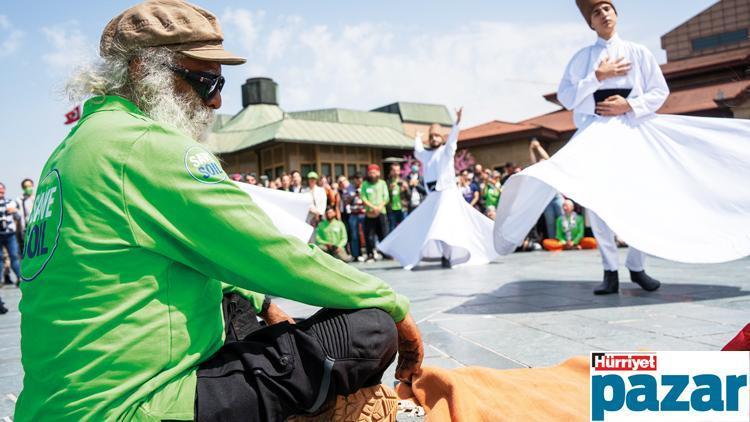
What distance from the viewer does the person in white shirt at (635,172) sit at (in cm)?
393

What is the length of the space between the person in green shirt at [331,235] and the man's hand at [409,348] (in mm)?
9590

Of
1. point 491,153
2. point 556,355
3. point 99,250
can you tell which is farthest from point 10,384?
point 491,153

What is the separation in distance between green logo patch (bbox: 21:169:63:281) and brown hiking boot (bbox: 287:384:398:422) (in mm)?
768

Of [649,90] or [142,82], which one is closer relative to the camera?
[142,82]

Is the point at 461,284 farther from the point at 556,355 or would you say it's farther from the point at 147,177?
the point at 147,177

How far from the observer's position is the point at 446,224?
27.7 ft

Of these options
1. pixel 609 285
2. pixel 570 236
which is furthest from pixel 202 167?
pixel 570 236

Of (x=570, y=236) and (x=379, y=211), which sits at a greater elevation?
(x=379, y=211)

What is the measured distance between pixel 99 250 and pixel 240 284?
Answer: 34 centimetres

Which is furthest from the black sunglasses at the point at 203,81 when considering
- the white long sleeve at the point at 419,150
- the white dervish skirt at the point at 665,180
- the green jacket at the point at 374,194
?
the green jacket at the point at 374,194

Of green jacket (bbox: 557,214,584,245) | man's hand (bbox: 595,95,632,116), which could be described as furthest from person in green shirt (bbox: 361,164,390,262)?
man's hand (bbox: 595,95,632,116)

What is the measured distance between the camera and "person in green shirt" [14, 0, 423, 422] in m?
1.34

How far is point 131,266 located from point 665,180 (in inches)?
158

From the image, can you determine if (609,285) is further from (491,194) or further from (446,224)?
(491,194)
